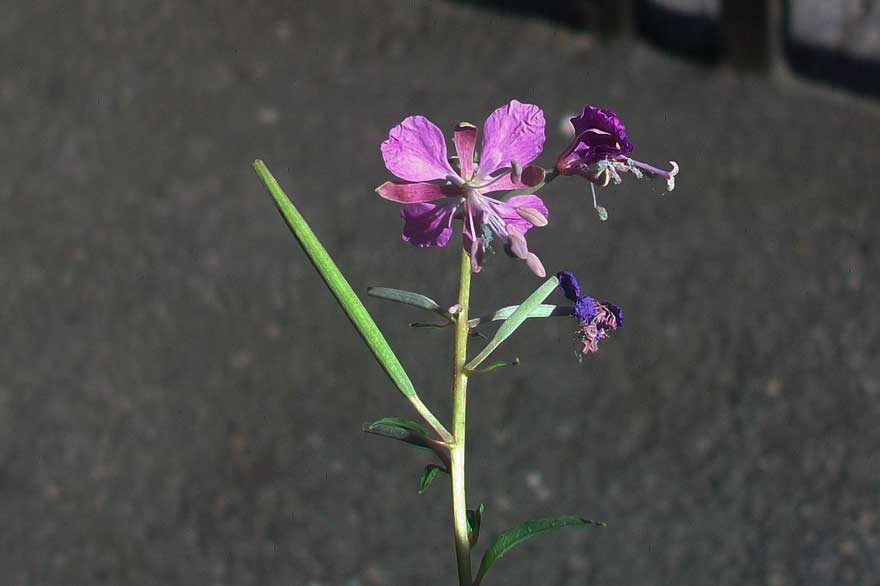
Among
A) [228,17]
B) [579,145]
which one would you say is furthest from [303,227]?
[228,17]

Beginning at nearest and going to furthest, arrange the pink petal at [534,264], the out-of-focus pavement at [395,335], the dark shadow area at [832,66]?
the pink petal at [534,264] → the out-of-focus pavement at [395,335] → the dark shadow area at [832,66]

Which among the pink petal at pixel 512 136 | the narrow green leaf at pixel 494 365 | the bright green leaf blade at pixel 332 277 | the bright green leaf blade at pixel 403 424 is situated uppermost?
the pink petal at pixel 512 136

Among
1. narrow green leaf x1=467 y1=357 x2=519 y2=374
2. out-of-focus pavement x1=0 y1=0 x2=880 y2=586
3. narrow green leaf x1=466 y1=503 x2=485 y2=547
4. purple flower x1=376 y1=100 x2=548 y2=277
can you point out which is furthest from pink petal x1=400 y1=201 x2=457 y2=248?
out-of-focus pavement x1=0 y1=0 x2=880 y2=586

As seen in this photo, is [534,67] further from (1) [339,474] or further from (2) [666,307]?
(1) [339,474]

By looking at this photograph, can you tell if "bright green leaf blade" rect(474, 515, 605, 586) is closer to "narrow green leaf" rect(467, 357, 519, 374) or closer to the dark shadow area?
"narrow green leaf" rect(467, 357, 519, 374)

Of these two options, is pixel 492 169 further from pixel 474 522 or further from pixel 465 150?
pixel 474 522

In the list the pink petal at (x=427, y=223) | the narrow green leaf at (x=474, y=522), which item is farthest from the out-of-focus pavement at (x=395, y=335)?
the pink petal at (x=427, y=223)

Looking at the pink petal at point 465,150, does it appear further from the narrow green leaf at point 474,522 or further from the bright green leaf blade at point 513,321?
the narrow green leaf at point 474,522
